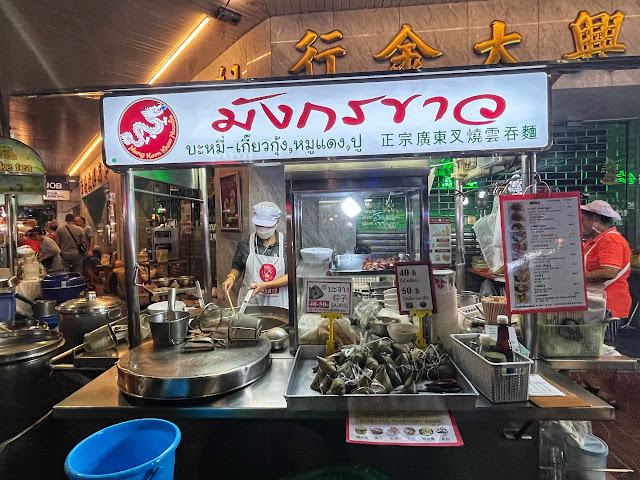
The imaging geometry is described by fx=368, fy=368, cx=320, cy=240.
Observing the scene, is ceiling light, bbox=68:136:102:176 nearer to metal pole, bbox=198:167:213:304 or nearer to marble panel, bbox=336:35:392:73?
metal pole, bbox=198:167:213:304

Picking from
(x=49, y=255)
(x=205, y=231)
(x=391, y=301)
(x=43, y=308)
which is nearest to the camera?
(x=391, y=301)

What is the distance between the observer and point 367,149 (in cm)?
195

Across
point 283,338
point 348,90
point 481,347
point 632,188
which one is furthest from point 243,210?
point 632,188

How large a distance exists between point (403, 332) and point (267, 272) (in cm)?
210

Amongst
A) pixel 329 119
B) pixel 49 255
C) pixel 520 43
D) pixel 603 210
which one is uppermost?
pixel 520 43

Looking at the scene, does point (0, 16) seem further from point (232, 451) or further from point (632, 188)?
point (632, 188)

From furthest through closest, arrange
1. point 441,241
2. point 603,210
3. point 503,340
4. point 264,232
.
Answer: point 441,241 → point 603,210 → point 264,232 → point 503,340

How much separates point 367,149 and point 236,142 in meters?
0.71

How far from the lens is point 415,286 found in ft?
6.74

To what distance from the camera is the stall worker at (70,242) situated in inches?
371

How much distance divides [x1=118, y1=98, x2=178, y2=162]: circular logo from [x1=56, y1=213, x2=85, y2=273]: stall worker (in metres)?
8.98

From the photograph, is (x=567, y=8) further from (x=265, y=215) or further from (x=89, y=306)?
(x=89, y=306)

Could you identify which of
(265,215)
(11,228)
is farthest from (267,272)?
(11,228)

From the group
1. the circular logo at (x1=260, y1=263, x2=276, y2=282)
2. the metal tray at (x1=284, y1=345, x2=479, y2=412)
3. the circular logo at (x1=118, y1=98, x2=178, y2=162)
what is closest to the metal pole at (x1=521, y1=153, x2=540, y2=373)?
the metal tray at (x1=284, y1=345, x2=479, y2=412)
